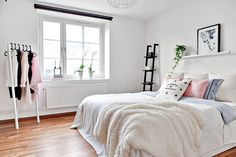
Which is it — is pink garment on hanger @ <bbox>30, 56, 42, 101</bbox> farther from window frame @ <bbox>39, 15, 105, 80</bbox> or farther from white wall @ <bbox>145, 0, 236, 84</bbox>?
white wall @ <bbox>145, 0, 236, 84</bbox>

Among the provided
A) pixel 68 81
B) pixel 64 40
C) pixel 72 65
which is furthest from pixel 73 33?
pixel 68 81

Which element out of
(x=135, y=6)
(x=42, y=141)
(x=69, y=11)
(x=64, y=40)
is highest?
(x=135, y=6)

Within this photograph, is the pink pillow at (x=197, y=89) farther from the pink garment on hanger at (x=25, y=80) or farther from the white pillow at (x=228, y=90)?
the pink garment on hanger at (x=25, y=80)

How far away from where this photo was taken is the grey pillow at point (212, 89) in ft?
7.56

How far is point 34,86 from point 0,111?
0.75 meters

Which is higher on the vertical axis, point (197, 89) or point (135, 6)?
point (135, 6)

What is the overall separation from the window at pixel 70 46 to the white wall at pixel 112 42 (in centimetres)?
30

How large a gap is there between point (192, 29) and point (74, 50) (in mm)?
2492

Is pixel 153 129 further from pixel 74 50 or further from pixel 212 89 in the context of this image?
pixel 74 50

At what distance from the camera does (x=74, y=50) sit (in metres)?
3.88

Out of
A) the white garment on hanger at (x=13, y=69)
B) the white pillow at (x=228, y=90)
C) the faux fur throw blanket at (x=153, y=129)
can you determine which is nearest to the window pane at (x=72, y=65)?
the white garment on hanger at (x=13, y=69)

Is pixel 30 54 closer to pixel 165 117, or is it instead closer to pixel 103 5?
pixel 103 5

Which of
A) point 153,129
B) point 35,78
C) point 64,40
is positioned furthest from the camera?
point 64,40

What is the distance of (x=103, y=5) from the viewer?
Answer: 136 inches
